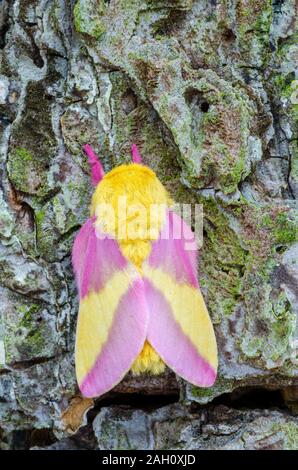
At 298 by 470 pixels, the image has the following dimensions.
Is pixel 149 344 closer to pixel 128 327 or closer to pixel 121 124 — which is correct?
pixel 128 327

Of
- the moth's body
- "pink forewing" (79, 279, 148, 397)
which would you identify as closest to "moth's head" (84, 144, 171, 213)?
the moth's body

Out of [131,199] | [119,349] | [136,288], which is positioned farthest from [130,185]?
[119,349]

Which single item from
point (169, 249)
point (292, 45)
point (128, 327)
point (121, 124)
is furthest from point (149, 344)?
point (292, 45)

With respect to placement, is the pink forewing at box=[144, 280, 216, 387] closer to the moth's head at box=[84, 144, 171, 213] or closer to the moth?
the moth

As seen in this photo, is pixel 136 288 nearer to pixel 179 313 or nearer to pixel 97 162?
pixel 179 313

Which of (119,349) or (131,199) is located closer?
(119,349)

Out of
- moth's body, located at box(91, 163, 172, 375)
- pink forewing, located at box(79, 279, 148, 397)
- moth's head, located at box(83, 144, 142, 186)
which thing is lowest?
pink forewing, located at box(79, 279, 148, 397)

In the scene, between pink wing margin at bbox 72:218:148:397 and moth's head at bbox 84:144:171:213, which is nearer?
pink wing margin at bbox 72:218:148:397
